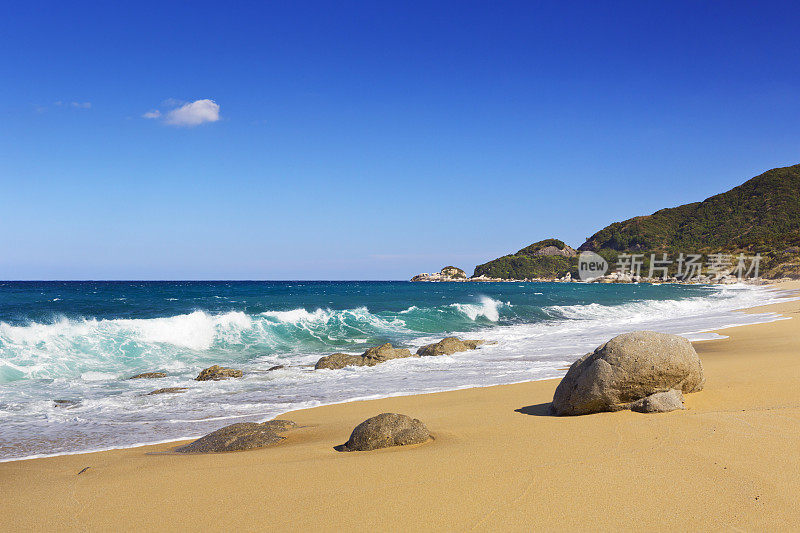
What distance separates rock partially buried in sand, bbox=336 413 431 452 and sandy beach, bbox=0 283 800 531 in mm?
185

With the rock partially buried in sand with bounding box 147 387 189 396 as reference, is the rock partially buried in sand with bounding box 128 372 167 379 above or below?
below

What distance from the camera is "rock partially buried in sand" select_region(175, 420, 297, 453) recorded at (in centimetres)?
603

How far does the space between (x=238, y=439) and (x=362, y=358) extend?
836cm

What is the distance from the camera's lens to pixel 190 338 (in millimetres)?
19578

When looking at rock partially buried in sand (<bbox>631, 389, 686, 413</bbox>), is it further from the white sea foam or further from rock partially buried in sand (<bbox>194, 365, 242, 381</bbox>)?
the white sea foam

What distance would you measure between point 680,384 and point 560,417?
1609 mm

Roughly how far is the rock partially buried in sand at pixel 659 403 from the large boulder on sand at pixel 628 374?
189mm

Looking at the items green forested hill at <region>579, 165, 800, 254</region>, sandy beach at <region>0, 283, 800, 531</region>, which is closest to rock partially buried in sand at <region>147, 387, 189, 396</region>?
sandy beach at <region>0, 283, 800, 531</region>

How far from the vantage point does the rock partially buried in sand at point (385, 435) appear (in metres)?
5.52

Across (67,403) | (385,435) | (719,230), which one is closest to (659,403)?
(385,435)

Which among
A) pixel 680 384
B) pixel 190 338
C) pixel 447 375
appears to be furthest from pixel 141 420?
pixel 190 338

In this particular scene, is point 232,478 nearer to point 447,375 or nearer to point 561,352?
point 447,375

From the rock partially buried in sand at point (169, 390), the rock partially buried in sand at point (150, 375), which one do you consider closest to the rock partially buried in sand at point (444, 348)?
the rock partially buried in sand at point (169, 390)

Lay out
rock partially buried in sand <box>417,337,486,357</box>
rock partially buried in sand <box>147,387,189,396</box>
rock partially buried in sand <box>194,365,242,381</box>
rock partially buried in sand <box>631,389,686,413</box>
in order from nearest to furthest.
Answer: rock partially buried in sand <box>631,389,686,413</box>, rock partially buried in sand <box>147,387,189,396</box>, rock partially buried in sand <box>194,365,242,381</box>, rock partially buried in sand <box>417,337,486,357</box>
